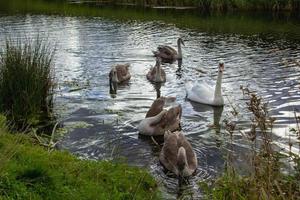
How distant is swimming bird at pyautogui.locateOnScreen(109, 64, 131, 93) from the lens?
16172 millimetres

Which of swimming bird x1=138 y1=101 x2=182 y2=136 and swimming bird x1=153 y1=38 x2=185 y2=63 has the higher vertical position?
swimming bird x1=153 y1=38 x2=185 y2=63

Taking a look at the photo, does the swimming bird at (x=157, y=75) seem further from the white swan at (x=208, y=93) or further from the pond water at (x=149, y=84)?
the white swan at (x=208, y=93)

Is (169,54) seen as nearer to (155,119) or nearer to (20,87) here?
(155,119)

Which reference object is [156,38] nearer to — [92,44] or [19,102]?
[92,44]

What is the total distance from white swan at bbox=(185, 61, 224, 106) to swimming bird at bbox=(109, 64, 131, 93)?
2.35 meters

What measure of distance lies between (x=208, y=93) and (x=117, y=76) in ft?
10.2

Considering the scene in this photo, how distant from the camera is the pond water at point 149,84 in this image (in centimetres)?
1047

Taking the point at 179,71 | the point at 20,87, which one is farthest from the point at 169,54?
the point at 20,87

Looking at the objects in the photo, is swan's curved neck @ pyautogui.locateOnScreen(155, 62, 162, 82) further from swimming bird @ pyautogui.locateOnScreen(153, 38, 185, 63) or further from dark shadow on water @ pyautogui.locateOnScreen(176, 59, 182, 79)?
swimming bird @ pyautogui.locateOnScreen(153, 38, 185, 63)

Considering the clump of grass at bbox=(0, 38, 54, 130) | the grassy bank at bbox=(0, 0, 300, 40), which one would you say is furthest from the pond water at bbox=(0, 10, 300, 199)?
the grassy bank at bbox=(0, 0, 300, 40)

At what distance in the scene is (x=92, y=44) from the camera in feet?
73.9

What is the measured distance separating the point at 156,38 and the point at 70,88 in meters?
10.5

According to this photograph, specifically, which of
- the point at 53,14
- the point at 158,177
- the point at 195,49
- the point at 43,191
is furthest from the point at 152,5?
the point at 43,191

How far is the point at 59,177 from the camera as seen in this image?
22.4 ft
